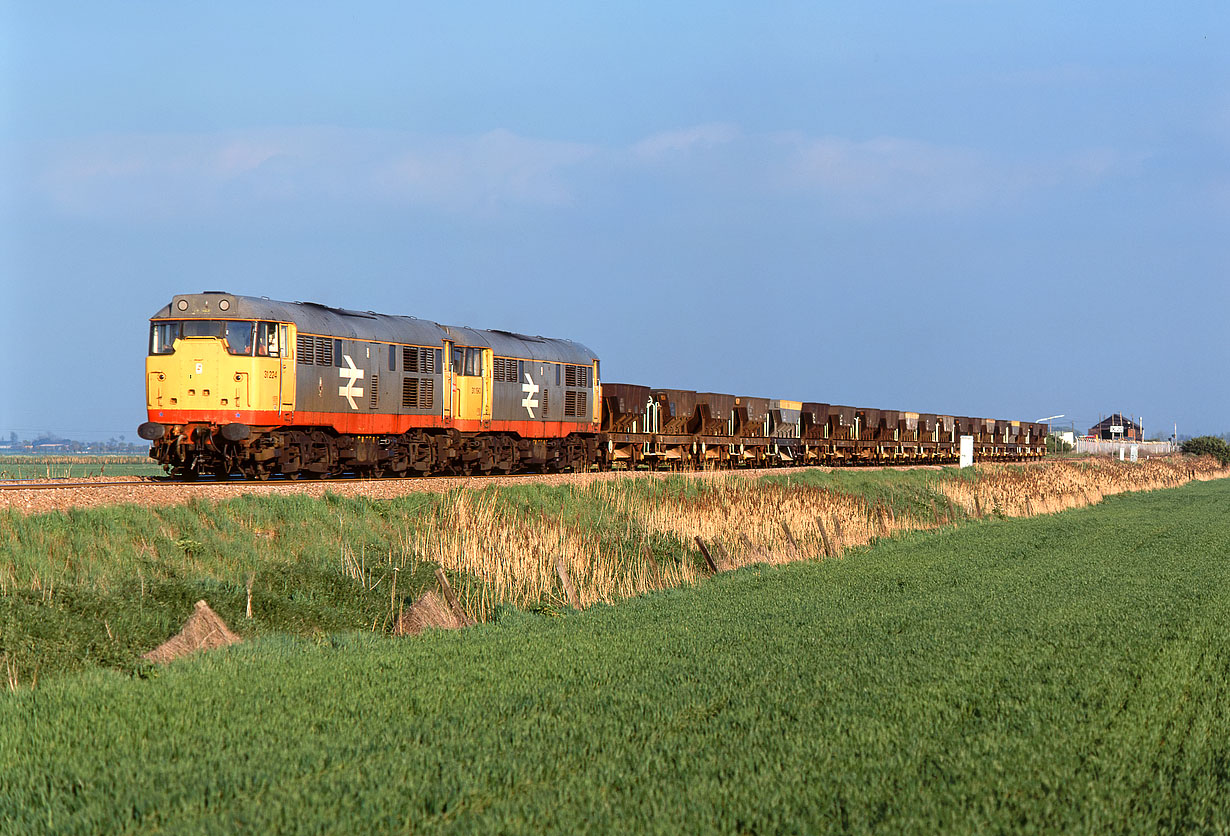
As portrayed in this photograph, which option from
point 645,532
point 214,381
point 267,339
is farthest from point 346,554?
point 267,339

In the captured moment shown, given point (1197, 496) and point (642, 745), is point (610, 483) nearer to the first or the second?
point (642, 745)

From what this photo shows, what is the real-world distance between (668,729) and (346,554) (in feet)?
34.9

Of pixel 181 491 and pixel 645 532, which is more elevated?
pixel 181 491

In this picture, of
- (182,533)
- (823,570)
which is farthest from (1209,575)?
(182,533)

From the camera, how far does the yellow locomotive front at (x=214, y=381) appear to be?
24.7m

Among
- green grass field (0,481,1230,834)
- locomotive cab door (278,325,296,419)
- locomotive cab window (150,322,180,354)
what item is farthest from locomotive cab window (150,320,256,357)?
green grass field (0,481,1230,834)

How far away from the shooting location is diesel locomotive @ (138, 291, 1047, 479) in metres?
24.9

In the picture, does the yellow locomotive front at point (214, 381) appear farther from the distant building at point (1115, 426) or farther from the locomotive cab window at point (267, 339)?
the distant building at point (1115, 426)

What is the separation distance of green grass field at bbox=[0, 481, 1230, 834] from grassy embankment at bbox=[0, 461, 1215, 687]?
1.64 m

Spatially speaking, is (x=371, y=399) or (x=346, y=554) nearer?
(x=346, y=554)

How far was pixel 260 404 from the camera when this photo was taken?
977 inches

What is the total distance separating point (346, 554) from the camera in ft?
59.1

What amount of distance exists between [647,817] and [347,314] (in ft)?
76.2

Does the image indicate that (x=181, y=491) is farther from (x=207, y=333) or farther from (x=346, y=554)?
(x=207, y=333)
